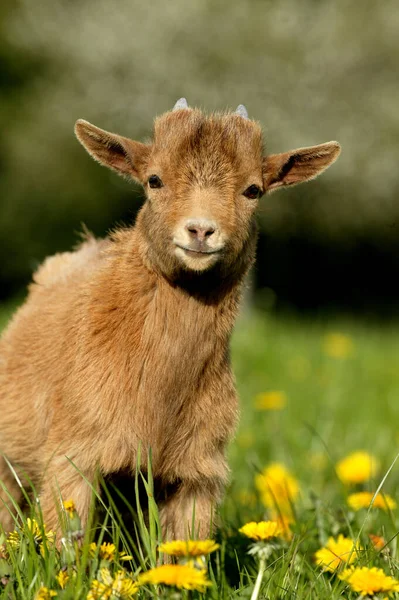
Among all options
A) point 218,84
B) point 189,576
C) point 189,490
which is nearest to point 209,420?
point 189,490

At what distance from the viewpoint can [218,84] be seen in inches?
520

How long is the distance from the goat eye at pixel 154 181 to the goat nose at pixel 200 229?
391mm

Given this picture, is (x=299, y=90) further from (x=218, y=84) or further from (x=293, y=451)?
(x=293, y=451)

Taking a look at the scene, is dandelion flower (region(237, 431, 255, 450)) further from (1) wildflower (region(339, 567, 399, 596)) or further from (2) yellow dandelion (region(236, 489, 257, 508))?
(1) wildflower (region(339, 567, 399, 596))

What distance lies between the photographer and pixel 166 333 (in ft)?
13.0

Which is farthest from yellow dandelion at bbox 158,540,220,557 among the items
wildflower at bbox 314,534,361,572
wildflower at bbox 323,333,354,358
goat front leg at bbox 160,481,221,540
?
wildflower at bbox 323,333,354,358

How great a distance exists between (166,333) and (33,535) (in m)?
1.01

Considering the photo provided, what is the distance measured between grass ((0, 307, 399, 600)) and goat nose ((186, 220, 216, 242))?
91cm

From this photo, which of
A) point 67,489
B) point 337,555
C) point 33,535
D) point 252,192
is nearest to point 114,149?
point 252,192

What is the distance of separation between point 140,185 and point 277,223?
1116 cm

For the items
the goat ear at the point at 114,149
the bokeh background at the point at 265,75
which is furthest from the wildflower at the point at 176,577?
the bokeh background at the point at 265,75

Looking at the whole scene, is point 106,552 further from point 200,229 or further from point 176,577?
point 200,229

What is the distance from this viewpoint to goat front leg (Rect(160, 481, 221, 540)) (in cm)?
400

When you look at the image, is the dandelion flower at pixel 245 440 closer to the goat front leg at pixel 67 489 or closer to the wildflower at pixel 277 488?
the wildflower at pixel 277 488
